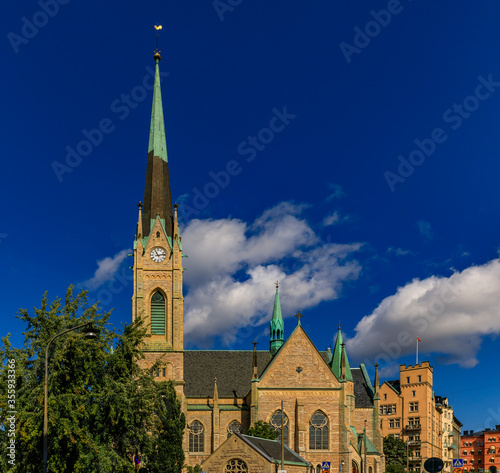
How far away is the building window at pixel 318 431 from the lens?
220 ft

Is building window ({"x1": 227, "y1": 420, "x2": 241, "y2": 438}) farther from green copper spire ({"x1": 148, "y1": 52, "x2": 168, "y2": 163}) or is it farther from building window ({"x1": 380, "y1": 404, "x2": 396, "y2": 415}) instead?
building window ({"x1": 380, "y1": 404, "x2": 396, "y2": 415})

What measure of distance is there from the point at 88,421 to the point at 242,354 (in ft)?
141

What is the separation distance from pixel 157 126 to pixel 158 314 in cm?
2149

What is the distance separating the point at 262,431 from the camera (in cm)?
6309

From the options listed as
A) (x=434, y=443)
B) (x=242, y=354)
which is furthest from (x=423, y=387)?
(x=242, y=354)

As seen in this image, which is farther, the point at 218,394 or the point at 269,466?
the point at 218,394

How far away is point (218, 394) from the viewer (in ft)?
240

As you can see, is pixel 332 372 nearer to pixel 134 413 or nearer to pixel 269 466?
pixel 269 466

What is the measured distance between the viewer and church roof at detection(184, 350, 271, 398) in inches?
2911

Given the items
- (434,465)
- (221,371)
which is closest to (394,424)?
(221,371)

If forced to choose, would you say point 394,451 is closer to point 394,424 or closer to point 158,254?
point 394,424

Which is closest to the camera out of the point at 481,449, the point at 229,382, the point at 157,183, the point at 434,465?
the point at 434,465

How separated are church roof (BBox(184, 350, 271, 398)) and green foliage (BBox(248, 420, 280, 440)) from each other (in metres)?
8.96

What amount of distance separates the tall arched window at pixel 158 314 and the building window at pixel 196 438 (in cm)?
1116
